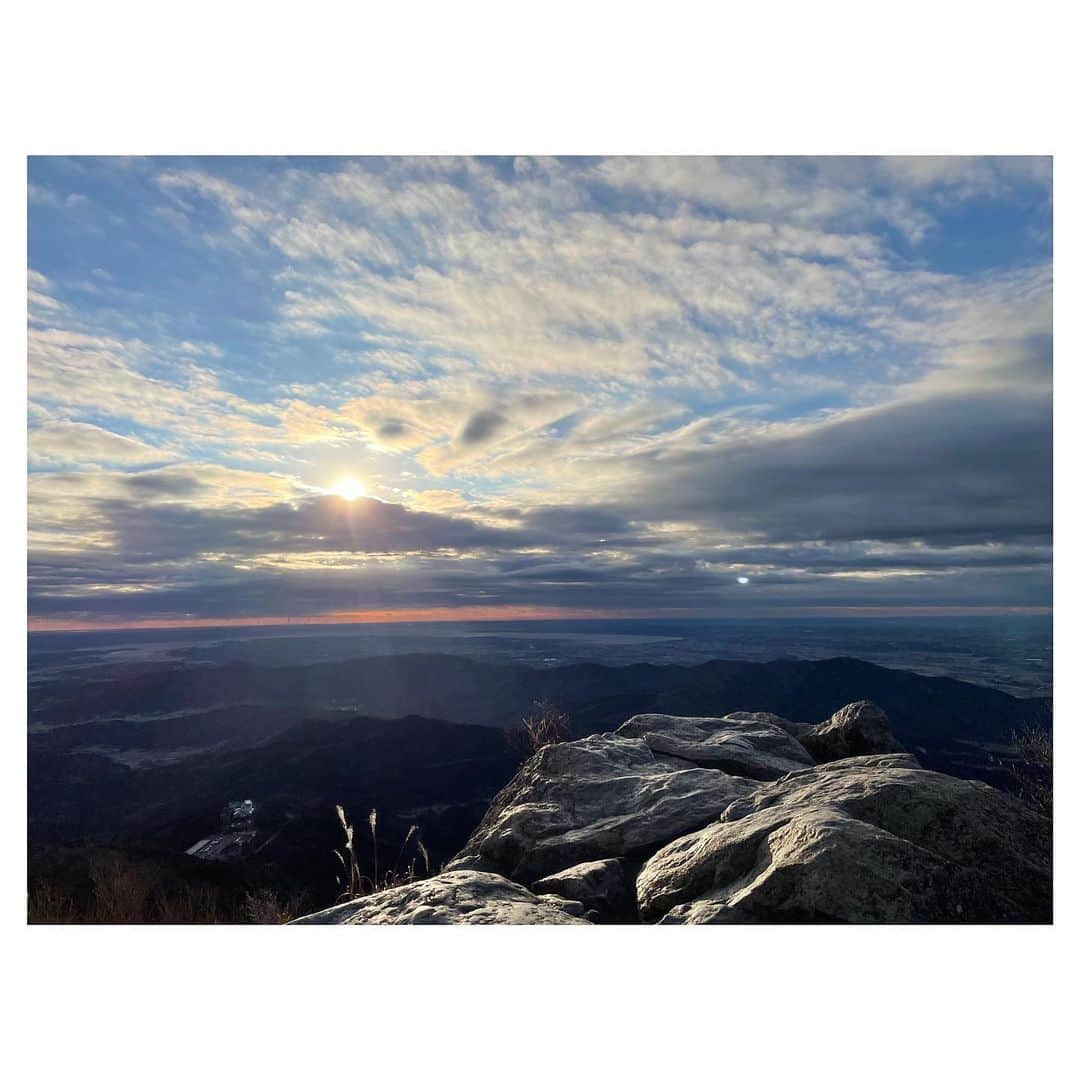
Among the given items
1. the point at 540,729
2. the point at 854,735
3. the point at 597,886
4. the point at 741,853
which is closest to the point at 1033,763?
the point at 854,735

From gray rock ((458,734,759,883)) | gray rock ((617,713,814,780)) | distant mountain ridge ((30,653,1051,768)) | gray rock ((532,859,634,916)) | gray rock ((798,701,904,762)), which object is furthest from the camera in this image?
distant mountain ridge ((30,653,1051,768))

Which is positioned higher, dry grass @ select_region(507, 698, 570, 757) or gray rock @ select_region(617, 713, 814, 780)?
gray rock @ select_region(617, 713, 814, 780)

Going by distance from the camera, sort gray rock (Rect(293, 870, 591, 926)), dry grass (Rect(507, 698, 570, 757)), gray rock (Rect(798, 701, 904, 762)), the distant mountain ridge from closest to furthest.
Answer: gray rock (Rect(293, 870, 591, 926)), gray rock (Rect(798, 701, 904, 762)), dry grass (Rect(507, 698, 570, 757)), the distant mountain ridge

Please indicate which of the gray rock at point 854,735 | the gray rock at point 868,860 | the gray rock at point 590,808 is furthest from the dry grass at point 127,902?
the gray rock at point 854,735

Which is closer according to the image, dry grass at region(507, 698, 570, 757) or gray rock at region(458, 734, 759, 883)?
gray rock at region(458, 734, 759, 883)

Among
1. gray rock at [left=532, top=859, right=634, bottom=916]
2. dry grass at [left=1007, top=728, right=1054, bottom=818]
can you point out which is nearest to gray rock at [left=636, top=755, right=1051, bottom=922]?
gray rock at [left=532, top=859, right=634, bottom=916]

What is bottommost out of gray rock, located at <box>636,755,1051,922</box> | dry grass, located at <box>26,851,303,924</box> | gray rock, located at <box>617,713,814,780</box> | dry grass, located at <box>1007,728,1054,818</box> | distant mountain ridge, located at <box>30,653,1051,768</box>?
distant mountain ridge, located at <box>30,653,1051,768</box>

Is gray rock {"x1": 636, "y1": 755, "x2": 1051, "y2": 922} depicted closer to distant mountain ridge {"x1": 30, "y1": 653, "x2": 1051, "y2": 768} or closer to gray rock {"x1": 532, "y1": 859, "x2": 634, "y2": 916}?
gray rock {"x1": 532, "y1": 859, "x2": 634, "y2": 916}
